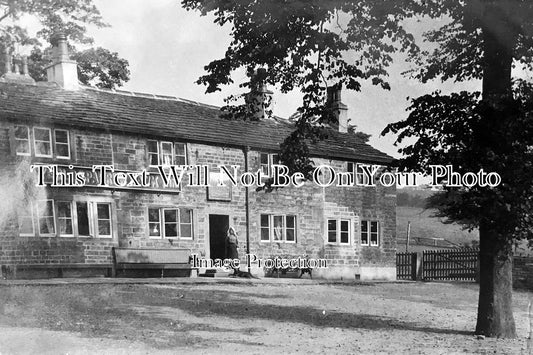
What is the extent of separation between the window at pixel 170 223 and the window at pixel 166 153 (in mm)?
1565

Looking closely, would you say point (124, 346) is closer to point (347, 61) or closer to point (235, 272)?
point (347, 61)

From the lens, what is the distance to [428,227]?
3934 centimetres

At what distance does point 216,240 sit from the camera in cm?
2389

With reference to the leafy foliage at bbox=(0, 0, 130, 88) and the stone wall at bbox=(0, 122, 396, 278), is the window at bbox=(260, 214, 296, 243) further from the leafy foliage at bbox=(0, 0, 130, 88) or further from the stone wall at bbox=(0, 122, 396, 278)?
the leafy foliage at bbox=(0, 0, 130, 88)

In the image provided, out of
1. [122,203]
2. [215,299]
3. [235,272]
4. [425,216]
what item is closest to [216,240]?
[235,272]

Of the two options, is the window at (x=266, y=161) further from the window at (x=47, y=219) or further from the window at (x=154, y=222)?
the window at (x=47, y=219)

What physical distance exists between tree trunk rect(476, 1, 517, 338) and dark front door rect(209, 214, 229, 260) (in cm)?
1283

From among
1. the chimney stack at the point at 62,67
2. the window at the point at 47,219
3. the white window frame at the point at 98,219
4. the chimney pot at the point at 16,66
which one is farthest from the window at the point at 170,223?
the chimney pot at the point at 16,66

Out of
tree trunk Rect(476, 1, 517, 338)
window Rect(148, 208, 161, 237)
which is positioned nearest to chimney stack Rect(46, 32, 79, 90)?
tree trunk Rect(476, 1, 517, 338)

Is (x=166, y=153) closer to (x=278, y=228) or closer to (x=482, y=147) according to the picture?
(x=278, y=228)

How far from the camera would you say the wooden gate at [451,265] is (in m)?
25.5

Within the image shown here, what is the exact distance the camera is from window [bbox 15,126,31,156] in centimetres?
1625

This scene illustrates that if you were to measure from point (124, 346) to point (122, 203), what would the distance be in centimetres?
1160

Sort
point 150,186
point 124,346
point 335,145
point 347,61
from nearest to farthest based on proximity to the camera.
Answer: point 124,346 < point 347,61 < point 150,186 < point 335,145
